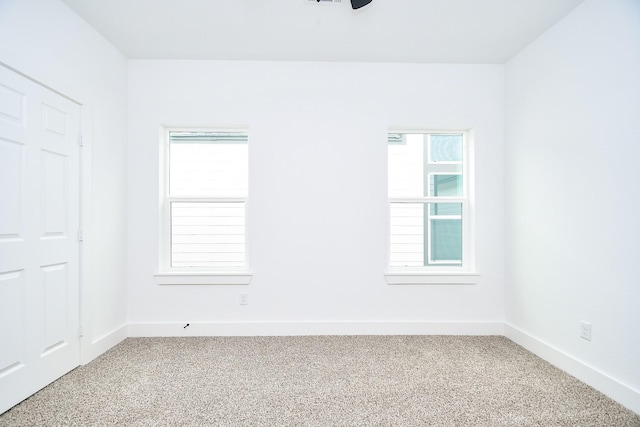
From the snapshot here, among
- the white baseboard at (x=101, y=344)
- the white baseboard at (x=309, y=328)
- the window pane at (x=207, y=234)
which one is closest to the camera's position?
the white baseboard at (x=101, y=344)

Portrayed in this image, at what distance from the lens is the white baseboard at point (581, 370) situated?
6.25 feet

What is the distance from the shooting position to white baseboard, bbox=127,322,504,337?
3047mm

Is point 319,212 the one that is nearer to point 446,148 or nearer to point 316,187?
point 316,187

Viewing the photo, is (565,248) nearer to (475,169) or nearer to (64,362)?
(475,169)

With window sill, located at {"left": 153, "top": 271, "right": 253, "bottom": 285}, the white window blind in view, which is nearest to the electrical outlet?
window sill, located at {"left": 153, "top": 271, "right": 253, "bottom": 285}

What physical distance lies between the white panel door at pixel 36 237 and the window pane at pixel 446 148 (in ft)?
10.5

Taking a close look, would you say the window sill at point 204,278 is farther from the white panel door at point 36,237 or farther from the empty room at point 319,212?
the white panel door at point 36,237

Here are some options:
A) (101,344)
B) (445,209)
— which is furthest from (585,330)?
(101,344)

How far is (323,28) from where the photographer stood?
258cm

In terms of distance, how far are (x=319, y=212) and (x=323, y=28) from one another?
1613 millimetres

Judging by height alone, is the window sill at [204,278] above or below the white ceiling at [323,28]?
below

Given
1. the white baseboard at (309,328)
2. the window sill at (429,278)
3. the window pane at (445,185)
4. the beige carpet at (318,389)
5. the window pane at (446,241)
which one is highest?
the window pane at (445,185)

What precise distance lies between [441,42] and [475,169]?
4.08ft

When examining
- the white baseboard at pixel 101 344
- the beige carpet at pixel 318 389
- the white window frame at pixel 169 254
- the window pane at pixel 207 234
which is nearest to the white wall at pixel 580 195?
the beige carpet at pixel 318 389
